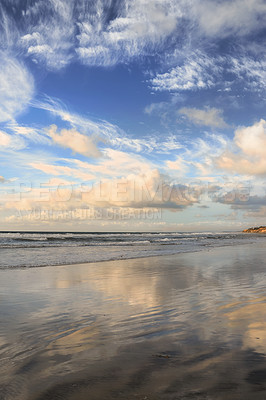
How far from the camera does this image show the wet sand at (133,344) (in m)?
3.03

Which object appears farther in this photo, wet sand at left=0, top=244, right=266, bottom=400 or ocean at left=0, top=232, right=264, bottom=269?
ocean at left=0, top=232, right=264, bottom=269

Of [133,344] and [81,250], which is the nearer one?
[133,344]

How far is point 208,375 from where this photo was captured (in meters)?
3.26

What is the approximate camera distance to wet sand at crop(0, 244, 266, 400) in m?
3.03

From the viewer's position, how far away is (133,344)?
4.27 meters

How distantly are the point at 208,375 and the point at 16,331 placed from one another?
3.33m

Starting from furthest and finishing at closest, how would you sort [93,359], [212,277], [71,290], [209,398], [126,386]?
[212,277] → [71,290] → [93,359] → [126,386] → [209,398]

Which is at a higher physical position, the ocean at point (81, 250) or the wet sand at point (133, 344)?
the wet sand at point (133, 344)

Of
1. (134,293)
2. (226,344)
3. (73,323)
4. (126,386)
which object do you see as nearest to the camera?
(126,386)

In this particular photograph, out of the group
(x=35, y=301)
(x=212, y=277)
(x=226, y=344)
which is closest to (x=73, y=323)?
(x=35, y=301)

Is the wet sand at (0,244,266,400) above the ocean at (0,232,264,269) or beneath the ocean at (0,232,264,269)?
above

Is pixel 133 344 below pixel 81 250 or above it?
above

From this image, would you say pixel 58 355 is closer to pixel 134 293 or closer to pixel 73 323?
pixel 73 323

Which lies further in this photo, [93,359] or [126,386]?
[93,359]
